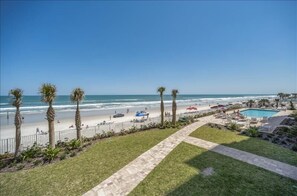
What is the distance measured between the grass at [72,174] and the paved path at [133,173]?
391 mm

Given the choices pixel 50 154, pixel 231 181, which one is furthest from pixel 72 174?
pixel 231 181

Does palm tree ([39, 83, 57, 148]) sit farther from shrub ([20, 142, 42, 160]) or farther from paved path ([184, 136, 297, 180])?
paved path ([184, 136, 297, 180])

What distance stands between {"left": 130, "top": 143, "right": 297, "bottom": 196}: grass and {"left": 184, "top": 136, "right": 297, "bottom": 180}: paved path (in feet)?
1.89

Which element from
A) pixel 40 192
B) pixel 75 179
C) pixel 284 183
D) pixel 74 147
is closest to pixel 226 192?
pixel 284 183

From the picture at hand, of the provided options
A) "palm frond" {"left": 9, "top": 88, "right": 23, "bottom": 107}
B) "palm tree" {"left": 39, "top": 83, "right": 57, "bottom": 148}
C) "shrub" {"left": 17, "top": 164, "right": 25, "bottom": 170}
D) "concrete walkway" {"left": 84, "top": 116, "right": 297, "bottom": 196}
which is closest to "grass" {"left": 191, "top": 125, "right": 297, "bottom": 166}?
"concrete walkway" {"left": 84, "top": 116, "right": 297, "bottom": 196}

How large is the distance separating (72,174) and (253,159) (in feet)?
33.3

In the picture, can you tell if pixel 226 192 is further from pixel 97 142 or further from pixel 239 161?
pixel 97 142

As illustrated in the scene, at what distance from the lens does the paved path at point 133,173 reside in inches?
299

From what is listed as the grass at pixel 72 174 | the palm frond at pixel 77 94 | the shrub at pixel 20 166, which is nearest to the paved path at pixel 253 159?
the grass at pixel 72 174

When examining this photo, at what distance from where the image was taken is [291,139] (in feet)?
48.0

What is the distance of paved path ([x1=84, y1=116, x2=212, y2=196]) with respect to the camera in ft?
24.9

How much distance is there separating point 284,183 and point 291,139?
28.5 ft

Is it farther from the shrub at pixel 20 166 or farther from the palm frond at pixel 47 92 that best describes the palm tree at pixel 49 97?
the shrub at pixel 20 166

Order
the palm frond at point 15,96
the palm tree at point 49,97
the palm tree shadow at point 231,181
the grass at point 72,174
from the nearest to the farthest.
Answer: the palm tree shadow at point 231,181
the grass at point 72,174
the palm frond at point 15,96
the palm tree at point 49,97
